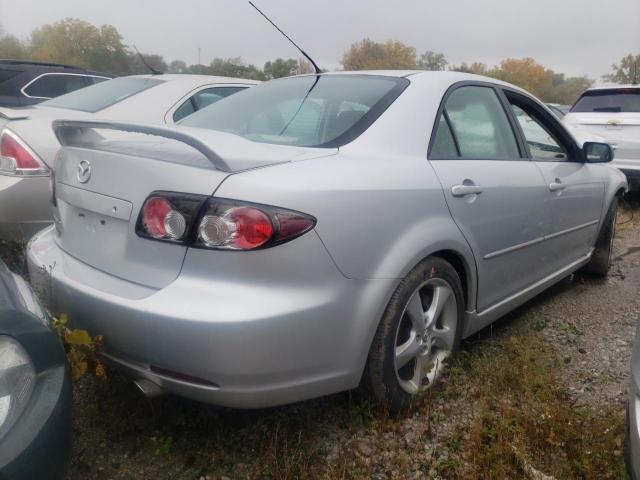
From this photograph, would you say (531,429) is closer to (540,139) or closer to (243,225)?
(243,225)

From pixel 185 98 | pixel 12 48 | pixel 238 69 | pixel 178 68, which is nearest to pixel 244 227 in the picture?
pixel 185 98

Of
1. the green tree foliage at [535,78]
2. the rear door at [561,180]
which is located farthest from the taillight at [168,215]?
the green tree foliage at [535,78]

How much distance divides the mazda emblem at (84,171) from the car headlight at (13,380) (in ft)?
2.58

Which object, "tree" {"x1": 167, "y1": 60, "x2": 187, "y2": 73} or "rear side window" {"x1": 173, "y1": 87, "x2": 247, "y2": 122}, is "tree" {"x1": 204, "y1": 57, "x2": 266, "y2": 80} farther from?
"rear side window" {"x1": 173, "y1": 87, "x2": 247, "y2": 122}

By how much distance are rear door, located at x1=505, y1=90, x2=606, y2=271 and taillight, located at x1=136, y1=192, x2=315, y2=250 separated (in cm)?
186

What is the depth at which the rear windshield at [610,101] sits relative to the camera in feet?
23.6

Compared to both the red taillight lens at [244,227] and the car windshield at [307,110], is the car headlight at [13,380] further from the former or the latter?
the car windshield at [307,110]

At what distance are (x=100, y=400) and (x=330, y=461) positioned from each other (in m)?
1.00

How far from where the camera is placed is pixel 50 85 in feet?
22.1

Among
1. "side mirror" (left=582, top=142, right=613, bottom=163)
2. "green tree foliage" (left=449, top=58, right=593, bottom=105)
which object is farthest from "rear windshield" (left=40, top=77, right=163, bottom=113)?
"green tree foliage" (left=449, top=58, right=593, bottom=105)

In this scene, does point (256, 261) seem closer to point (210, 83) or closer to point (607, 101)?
point (210, 83)

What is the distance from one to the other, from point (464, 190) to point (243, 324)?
1172 millimetres

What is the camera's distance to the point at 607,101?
746 centimetres

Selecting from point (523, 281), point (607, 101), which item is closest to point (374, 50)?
point (607, 101)
